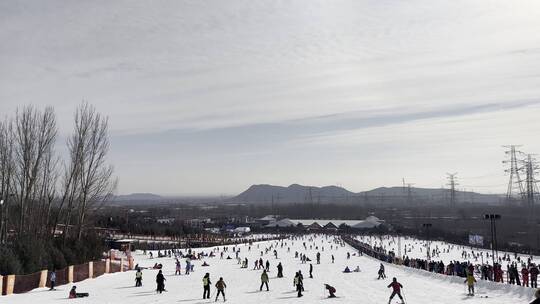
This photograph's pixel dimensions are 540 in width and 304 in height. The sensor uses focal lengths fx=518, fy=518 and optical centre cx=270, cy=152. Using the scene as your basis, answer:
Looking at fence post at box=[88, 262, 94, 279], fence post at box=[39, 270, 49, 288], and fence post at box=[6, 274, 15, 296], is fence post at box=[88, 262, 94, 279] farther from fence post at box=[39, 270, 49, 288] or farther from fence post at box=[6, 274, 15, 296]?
fence post at box=[6, 274, 15, 296]

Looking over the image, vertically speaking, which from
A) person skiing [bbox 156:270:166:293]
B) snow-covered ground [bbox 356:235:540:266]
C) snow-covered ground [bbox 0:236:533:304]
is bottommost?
snow-covered ground [bbox 356:235:540:266]

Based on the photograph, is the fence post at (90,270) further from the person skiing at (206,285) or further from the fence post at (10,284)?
the person skiing at (206,285)

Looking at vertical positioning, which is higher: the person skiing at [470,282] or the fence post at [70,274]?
the person skiing at [470,282]

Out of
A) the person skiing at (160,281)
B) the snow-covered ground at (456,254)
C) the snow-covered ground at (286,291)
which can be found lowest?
the snow-covered ground at (456,254)

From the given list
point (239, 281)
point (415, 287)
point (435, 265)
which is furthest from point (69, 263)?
point (435, 265)

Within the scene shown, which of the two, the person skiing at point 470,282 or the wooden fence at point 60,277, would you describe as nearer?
the person skiing at point 470,282

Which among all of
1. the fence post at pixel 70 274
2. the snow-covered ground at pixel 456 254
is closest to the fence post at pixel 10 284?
the fence post at pixel 70 274

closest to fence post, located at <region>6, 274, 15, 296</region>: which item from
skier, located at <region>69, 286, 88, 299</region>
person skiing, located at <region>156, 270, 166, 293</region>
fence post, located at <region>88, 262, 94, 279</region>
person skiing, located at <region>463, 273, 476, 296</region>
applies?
skier, located at <region>69, 286, 88, 299</region>

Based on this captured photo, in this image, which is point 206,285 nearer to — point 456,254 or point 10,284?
point 10,284

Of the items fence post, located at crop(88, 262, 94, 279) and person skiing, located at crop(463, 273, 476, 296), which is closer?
person skiing, located at crop(463, 273, 476, 296)

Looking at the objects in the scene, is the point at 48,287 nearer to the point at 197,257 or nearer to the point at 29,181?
the point at 29,181

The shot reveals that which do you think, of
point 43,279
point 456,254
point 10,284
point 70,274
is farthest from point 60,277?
point 456,254
